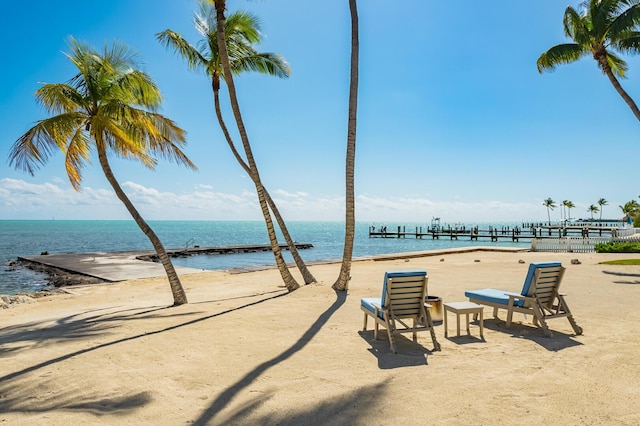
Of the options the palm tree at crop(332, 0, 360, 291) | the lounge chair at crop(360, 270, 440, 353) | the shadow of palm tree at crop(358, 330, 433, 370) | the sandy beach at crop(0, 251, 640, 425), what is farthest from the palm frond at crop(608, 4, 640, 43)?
the shadow of palm tree at crop(358, 330, 433, 370)

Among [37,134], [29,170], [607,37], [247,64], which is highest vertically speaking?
[607,37]

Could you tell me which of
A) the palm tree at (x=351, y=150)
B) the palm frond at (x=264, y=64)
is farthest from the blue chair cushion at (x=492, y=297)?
the palm frond at (x=264, y=64)

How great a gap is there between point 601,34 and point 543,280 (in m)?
15.4

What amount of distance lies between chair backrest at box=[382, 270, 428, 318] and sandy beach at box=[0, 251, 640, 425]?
1.58 feet

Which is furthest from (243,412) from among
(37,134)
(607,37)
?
(607,37)

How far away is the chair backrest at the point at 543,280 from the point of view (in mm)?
5789

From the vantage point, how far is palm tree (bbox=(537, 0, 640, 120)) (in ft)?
49.6

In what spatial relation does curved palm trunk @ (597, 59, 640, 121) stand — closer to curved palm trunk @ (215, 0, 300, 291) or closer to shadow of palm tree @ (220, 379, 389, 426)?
curved palm trunk @ (215, 0, 300, 291)

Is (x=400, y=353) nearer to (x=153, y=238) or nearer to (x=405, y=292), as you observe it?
(x=405, y=292)

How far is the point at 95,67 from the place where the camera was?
9.63m

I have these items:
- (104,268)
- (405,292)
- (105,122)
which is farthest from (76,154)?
(104,268)

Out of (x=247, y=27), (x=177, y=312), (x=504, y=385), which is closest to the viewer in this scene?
(x=504, y=385)

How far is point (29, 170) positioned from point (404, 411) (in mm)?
9844

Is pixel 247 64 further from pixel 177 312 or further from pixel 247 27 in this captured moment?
pixel 177 312
